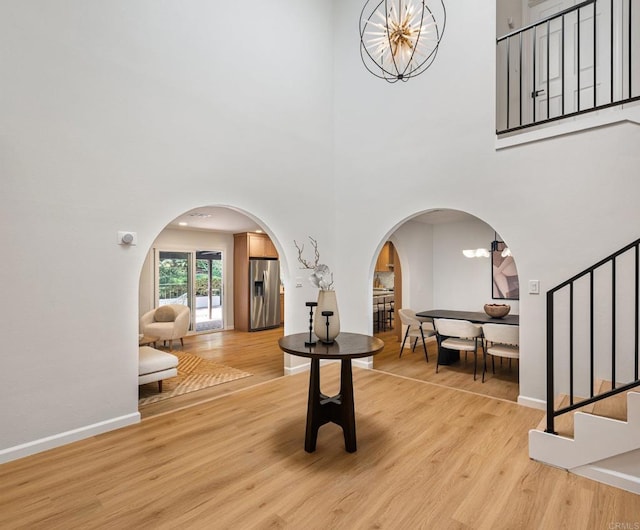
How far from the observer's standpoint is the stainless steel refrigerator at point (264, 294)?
28.1 feet

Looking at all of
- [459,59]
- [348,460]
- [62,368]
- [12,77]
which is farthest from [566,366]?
[12,77]

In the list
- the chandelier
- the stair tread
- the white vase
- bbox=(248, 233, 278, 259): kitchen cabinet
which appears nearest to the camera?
the stair tread

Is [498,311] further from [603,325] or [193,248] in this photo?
[193,248]

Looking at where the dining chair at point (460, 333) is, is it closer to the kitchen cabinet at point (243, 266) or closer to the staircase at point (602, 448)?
the staircase at point (602, 448)

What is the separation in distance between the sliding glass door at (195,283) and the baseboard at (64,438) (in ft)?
16.2

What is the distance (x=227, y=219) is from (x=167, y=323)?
7.33 ft

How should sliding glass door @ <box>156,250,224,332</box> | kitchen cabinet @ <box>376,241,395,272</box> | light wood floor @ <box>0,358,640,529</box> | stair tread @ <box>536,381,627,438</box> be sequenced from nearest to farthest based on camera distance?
1. light wood floor @ <box>0,358,640,529</box>
2. stair tread @ <box>536,381,627,438</box>
3. sliding glass door @ <box>156,250,224,332</box>
4. kitchen cabinet @ <box>376,241,395,272</box>

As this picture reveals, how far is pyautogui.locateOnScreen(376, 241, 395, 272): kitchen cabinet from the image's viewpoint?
29.0ft


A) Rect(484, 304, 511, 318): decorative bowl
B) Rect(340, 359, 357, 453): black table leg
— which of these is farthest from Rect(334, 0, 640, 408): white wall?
Rect(340, 359, 357, 453): black table leg

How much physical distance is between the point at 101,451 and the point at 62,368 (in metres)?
0.73

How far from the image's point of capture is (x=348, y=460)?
2.63 m

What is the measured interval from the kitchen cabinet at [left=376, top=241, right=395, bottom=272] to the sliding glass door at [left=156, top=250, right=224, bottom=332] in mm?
3846

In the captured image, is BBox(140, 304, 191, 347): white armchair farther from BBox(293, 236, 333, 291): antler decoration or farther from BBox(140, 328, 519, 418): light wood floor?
BBox(293, 236, 333, 291): antler decoration

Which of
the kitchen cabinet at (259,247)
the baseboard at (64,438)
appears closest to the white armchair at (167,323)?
the kitchen cabinet at (259,247)
